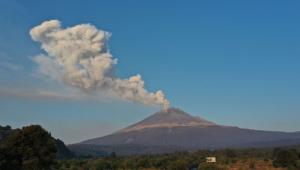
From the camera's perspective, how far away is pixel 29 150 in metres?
71.6

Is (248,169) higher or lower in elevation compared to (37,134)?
lower

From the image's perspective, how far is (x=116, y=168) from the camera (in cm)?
10169

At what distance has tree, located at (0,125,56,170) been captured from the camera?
230 feet

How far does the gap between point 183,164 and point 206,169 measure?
691 inches

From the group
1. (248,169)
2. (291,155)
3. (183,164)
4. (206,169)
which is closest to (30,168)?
(206,169)

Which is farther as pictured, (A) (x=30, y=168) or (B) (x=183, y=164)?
(B) (x=183, y=164)

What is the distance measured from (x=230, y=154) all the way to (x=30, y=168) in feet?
281

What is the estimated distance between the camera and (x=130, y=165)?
337 ft

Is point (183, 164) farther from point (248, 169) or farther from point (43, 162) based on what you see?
point (43, 162)

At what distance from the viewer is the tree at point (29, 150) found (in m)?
70.1

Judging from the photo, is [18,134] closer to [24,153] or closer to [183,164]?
[24,153]

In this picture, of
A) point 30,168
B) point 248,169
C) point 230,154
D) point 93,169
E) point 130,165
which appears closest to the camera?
point 30,168

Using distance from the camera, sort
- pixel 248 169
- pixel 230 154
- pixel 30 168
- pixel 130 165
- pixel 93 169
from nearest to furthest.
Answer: pixel 30 168
pixel 248 169
pixel 93 169
pixel 130 165
pixel 230 154

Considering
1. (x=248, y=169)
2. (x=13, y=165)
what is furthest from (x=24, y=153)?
(x=248, y=169)
